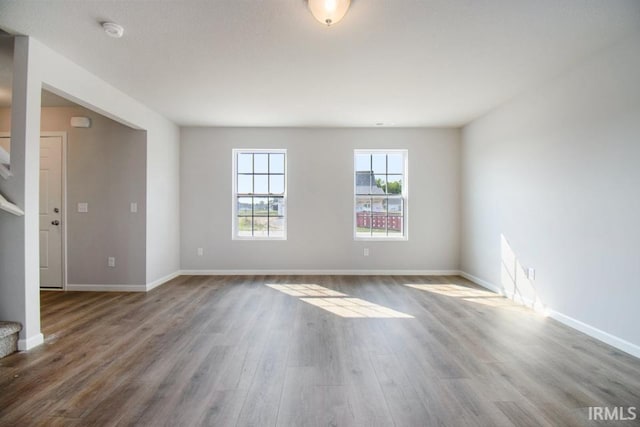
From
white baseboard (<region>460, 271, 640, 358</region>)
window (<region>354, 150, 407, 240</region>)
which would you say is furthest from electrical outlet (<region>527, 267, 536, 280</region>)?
window (<region>354, 150, 407, 240</region>)

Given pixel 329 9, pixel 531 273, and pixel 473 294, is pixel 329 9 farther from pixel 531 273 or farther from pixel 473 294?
pixel 473 294

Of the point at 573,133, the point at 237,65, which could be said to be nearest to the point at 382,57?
the point at 237,65

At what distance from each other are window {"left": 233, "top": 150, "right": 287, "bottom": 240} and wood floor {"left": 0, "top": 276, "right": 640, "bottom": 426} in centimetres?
190

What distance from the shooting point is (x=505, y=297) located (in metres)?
4.02

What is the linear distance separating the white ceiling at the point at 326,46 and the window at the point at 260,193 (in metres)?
1.44

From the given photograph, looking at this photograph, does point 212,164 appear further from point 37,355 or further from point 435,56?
point 435,56

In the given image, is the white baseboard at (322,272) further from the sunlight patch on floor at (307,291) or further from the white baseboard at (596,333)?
the white baseboard at (596,333)

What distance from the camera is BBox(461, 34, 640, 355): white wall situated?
2484mm

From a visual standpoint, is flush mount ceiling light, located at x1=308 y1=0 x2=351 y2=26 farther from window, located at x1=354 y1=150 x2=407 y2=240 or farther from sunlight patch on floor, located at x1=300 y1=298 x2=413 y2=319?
window, located at x1=354 y1=150 x2=407 y2=240

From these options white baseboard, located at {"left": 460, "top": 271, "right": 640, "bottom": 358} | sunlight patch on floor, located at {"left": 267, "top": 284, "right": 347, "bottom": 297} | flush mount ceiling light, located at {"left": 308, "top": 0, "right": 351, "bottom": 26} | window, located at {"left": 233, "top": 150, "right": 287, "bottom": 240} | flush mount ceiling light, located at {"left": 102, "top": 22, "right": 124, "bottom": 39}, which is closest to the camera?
flush mount ceiling light, located at {"left": 308, "top": 0, "right": 351, "bottom": 26}

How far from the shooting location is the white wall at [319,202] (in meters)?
5.27

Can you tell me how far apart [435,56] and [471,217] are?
3.00 meters

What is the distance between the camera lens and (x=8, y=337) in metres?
2.36

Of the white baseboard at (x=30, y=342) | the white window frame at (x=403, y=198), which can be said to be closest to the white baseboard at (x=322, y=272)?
the white window frame at (x=403, y=198)
